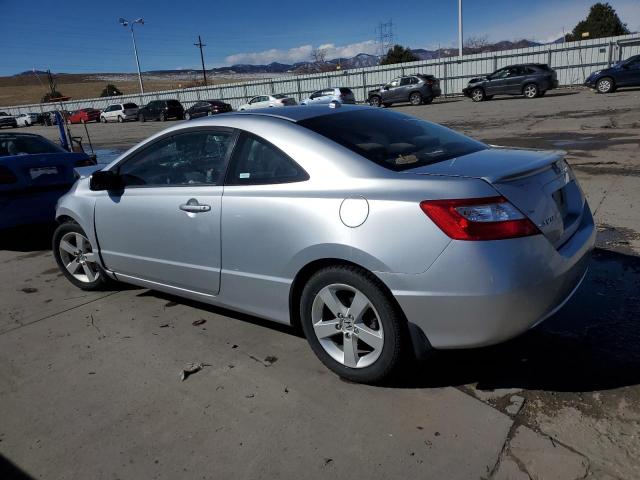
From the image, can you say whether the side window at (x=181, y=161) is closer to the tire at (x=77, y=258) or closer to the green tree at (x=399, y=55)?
the tire at (x=77, y=258)

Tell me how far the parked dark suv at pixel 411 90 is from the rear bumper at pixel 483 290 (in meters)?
27.9

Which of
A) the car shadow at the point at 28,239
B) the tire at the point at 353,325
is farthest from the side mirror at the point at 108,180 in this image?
the car shadow at the point at 28,239

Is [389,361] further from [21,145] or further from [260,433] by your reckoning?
[21,145]

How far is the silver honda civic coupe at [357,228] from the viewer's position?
7.73 feet

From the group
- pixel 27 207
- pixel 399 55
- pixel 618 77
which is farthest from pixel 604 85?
pixel 399 55

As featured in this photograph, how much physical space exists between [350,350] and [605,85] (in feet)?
80.7

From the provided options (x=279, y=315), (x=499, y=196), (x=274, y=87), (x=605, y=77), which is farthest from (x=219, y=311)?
(x=274, y=87)

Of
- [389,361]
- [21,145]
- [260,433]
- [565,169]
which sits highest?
[21,145]

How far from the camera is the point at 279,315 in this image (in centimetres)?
306

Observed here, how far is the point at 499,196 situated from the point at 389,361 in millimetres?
997

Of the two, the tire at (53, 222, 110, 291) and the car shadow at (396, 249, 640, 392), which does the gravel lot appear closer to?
the car shadow at (396, 249, 640, 392)

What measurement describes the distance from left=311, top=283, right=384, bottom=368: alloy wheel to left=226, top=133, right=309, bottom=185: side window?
69cm

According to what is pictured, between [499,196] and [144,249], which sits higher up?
[499,196]

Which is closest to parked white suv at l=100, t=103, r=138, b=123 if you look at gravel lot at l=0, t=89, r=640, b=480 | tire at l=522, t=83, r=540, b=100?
tire at l=522, t=83, r=540, b=100
